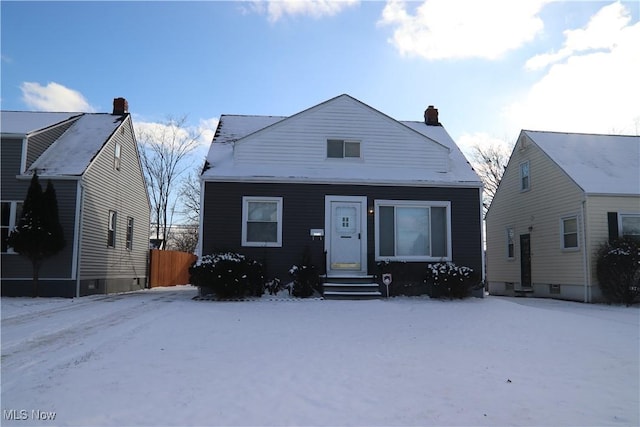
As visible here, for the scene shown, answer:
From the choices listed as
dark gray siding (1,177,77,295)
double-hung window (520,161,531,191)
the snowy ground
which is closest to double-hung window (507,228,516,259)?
double-hung window (520,161,531,191)

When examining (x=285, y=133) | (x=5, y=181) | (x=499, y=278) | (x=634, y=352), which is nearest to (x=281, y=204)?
(x=285, y=133)

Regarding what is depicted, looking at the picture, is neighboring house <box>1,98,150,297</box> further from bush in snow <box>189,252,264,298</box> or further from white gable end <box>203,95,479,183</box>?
bush in snow <box>189,252,264,298</box>

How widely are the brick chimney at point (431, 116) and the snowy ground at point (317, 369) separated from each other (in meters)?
10.4

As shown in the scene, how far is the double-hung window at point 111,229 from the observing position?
54.2 ft

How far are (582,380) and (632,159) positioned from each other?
14021 millimetres

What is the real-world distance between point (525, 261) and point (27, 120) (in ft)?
58.8

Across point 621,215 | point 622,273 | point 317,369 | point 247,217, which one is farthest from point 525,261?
point 317,369

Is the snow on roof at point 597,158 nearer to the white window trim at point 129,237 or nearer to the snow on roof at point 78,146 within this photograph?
the snow on roof at point 78,146

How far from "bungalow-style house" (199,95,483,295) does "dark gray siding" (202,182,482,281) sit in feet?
0.09

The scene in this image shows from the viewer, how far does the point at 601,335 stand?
8.10 meters

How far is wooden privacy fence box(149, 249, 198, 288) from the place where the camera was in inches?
846

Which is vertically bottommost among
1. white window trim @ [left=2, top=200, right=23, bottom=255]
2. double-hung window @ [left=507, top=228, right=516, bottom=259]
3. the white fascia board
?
double-hung window @ [left=507, top=228, right=516, bottom=259]

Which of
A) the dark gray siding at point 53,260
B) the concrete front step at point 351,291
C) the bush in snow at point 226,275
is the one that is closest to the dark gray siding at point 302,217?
the concrete front step at point 351,291

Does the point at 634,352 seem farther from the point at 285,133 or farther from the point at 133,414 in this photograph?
the point at 285,133
